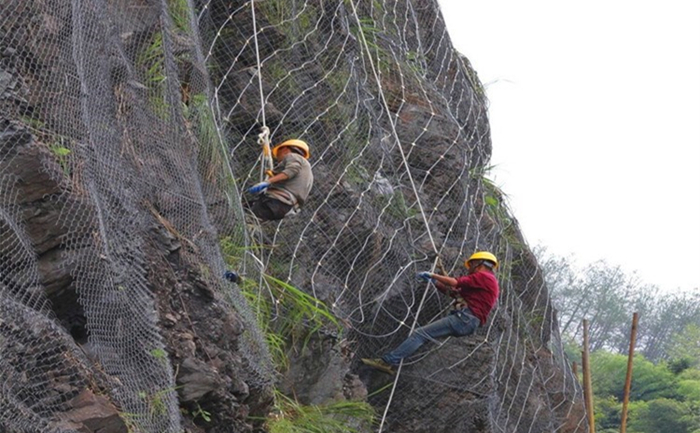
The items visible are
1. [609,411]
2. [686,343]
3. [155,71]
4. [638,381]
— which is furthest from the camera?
[686,343]

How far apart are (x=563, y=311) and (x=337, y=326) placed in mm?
27828

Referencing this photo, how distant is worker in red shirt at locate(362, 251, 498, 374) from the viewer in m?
6.15

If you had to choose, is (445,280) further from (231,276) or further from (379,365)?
(231,276)

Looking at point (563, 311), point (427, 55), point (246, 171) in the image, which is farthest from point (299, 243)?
point (563, 311)

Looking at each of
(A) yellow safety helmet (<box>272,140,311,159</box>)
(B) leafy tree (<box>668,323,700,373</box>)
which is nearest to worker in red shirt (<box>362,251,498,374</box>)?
(A) yellow safety helmet (<box>272,140,311,159</box>)

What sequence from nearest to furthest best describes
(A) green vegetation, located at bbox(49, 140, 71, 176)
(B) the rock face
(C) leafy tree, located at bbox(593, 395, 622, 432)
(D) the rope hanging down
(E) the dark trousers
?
(B) the rock face < (A) green vegetation, located at bbox(49, 140, 71, 176) < (E) the dark trousers < (D) the rope hanging down < (C) leafy tree, located at bbox(593, 395, 622, 432)

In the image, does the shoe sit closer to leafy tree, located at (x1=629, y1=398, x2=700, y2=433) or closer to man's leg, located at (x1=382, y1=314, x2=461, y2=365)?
man's leg, located at (x1=382, y1=314, x2=461, y2=365)

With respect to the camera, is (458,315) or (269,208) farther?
(458,315)

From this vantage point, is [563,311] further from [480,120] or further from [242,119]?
[242,119]

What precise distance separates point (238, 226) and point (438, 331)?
5.35 ft

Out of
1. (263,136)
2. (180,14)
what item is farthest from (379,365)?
(180,14)

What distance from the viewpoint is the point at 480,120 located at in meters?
8.62

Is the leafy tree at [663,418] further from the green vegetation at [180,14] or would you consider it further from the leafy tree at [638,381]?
the green vegetation at [180,14]

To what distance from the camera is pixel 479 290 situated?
6195mm
